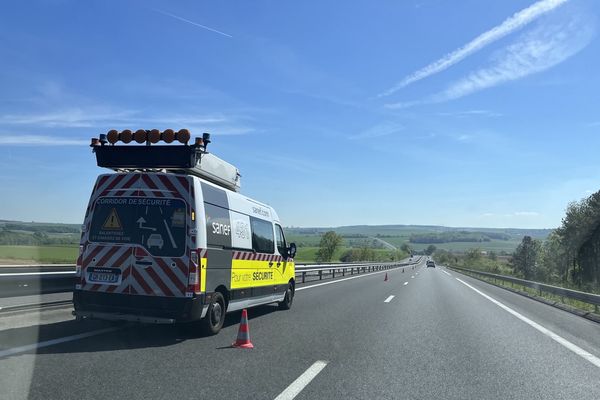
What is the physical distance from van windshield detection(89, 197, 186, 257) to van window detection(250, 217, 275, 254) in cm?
271

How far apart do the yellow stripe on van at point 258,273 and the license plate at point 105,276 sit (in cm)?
202

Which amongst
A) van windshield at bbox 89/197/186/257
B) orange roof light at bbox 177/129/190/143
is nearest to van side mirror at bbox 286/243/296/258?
van windshield at bbox 89/197/186/257

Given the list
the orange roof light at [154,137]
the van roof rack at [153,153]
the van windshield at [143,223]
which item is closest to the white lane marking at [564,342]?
the van windshield at [143,223]

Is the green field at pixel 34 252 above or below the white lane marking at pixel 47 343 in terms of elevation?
above

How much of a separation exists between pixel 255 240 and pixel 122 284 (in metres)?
3.28

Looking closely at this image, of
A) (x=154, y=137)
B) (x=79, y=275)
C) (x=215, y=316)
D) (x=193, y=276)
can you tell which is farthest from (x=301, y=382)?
(x=154, y=137)

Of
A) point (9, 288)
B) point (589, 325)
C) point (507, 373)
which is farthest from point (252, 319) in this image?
point (589, 325)

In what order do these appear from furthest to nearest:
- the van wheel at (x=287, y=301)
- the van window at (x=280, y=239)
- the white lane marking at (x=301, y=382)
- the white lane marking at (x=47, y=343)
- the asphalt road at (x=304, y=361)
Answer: the van wheel at (x=287, y=301), the van window at (x=280, y=239), the white lane marking at (x=47, y=343), the asphalt road at (x=304, y=361), the white lane marking at (x=301, y=382)

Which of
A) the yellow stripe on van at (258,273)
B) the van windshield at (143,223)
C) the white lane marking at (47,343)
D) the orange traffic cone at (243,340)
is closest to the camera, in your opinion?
the white lane marking at (47,343)

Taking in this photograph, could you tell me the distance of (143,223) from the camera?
7.87m

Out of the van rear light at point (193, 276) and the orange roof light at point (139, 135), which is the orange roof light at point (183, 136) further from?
the van rear light at point (193, 276)

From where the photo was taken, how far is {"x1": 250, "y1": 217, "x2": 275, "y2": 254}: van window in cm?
1043

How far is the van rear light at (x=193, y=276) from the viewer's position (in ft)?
24.7

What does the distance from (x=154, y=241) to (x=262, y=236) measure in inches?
137
